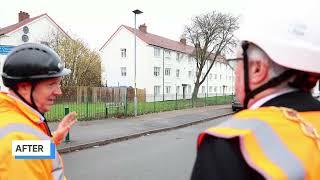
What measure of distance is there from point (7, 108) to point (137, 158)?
944cm

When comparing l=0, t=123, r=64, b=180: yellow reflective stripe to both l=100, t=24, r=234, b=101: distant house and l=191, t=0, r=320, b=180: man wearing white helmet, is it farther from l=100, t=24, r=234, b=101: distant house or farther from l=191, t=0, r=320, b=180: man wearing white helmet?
l=100, t=24, r=234, b=101: distant house

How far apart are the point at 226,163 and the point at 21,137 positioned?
1221 millimetres

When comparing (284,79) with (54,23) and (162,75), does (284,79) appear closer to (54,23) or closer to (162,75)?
(54,23)

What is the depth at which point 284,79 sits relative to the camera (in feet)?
5.02

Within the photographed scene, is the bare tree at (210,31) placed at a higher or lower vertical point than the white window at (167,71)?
higher

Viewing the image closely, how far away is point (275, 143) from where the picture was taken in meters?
1.37

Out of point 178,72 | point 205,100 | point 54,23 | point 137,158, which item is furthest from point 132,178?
point 178,72

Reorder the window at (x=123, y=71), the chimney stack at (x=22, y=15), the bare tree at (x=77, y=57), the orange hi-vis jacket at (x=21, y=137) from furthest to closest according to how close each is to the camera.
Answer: the window at (x=123, y=71) → the chimney stack at (x=22, y=15) → the bare tree at (x=77, y=57) → the orange hi-vis jacket at (x=21, y=137)

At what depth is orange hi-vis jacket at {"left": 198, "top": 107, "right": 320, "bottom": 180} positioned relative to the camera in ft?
4.37

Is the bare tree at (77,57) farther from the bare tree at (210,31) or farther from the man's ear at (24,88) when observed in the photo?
the man's ear at (24,88)

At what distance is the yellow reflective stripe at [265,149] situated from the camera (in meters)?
1.33

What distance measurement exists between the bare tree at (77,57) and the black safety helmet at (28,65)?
4571 cm

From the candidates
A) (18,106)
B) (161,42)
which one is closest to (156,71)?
(161,42)

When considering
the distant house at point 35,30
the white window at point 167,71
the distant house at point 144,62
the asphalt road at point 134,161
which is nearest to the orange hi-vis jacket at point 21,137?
the asphalt road at point 134,161
